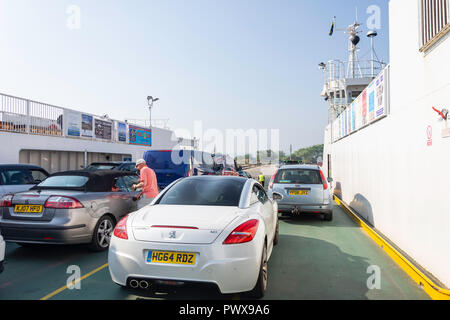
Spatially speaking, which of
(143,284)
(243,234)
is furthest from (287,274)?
(143,284)

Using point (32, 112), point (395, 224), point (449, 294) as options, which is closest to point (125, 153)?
point (32, 112)

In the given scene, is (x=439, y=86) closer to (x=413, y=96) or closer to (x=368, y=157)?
(x=413, y=96)

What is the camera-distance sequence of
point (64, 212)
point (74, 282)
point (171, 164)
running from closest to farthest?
point (74, 282) < point (64, 212) < point (171, 164)

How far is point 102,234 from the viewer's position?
18.2 feet

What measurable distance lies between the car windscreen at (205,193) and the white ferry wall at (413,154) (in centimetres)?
253

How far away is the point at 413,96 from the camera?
502 centimetres

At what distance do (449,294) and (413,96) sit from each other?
2948 mm

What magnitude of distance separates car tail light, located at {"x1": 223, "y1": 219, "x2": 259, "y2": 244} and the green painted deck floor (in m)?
0.51

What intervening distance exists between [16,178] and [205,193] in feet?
17.5

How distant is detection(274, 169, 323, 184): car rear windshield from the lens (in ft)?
28.2

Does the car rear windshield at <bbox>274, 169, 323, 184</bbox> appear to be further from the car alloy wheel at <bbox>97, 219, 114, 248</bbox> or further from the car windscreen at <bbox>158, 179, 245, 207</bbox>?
the car alloy wheel at <bbox>97, 219, 114, 248</bbox>

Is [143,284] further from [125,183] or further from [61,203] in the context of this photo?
[125,183]

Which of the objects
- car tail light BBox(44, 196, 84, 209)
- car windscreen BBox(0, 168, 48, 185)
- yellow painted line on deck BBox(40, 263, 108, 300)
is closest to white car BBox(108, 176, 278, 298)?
yellow painted line on deck BBox(40, 263, 108, 300)

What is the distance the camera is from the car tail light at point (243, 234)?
319 cm
